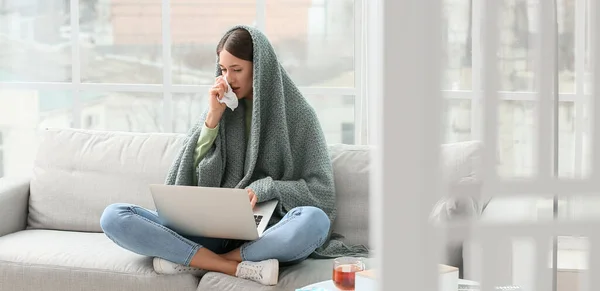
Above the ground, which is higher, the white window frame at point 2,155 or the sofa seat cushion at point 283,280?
the white window frame at point 2,155

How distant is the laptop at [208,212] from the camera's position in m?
2.60

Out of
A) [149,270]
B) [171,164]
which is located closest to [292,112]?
[171,164]

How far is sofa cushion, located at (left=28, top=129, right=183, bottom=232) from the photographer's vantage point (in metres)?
3.33

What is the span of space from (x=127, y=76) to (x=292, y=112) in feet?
3.57

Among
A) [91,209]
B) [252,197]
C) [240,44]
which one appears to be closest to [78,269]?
[91,209]

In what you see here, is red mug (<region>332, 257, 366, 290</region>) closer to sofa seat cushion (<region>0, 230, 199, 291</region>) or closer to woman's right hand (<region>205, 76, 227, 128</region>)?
sofa seat cushion (<region>0, 230, 199, 291</region>)

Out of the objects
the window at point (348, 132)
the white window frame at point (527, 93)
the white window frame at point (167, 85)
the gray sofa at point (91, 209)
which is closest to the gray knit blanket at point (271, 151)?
the gray sofa at point (91, 209)

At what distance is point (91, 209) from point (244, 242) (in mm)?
776

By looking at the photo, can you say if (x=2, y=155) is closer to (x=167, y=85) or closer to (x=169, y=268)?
(x=167, y=85)

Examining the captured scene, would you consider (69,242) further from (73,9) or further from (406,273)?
(406,273)

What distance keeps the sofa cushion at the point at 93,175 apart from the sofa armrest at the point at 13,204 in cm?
3

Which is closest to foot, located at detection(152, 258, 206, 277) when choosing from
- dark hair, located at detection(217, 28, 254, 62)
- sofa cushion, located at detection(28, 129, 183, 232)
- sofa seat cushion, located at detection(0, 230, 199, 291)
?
sofa seat cushion, located at detection(0, 230, 199, 291)

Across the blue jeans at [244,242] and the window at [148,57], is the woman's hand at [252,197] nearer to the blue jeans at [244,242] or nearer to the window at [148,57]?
the blue jeans at [244,242]

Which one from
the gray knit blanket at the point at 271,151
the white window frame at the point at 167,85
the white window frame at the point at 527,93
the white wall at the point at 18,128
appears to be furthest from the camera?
the white wall at the point at 18,128
